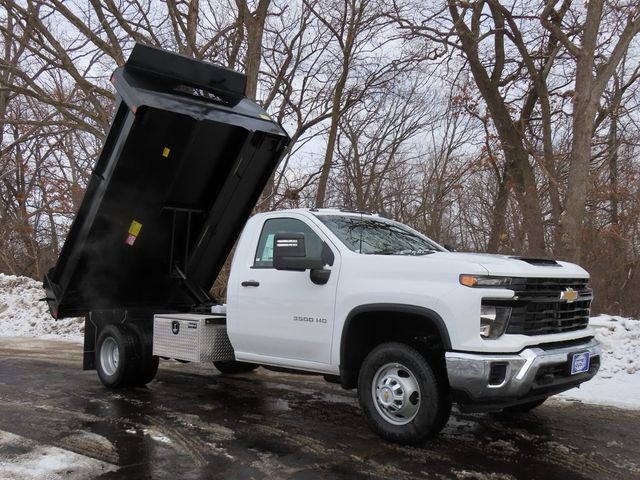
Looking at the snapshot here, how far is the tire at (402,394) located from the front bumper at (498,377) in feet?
0.68

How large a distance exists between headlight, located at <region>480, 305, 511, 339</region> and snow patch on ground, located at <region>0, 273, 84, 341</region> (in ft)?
36.9

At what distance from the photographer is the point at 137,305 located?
7.89 metres

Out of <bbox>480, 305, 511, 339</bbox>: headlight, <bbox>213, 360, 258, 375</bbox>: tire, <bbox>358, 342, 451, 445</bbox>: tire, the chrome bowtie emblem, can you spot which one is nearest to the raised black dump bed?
<bbox>213, 360, 258, 375</bbox>: tire

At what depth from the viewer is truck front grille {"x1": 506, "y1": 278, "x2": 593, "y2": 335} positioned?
4633 millimetres

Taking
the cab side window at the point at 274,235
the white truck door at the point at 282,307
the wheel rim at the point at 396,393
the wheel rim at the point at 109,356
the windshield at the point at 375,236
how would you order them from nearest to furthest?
the wheel rim at the point at 396,393 < the white truck door at the point at 282,307 < the windshield at the point at 375,236 < the cab side window at the point at 274,235 < the wheel rim at the point at 109,356

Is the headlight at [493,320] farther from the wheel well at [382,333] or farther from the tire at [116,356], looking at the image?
the tire at [116,356]

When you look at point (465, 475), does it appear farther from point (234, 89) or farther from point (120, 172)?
point (234, 89)

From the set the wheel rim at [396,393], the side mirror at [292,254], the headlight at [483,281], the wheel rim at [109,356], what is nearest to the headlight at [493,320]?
the headlight at [483,281]

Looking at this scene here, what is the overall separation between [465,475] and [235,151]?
444 cm

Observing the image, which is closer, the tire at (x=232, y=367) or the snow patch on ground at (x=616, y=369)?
the snow patch on ground at (x=616, y=369)

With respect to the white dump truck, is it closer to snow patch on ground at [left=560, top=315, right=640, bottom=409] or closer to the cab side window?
the cab side window

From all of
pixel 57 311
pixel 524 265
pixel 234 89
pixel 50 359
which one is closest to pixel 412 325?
pixel 524 265

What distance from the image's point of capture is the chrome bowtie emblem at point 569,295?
4994 millimetres

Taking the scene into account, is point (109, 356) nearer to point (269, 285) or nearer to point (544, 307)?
point (269, 285)
